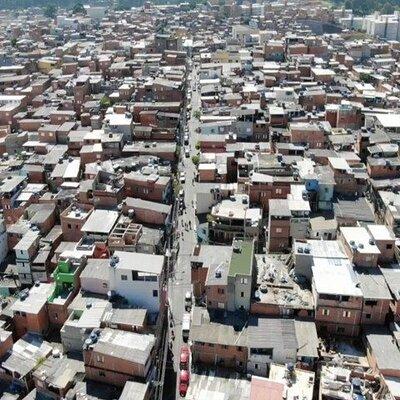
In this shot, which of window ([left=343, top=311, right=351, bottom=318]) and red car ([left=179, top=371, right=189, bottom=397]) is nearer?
red car ([left=179, top=371, right=189, bottom=397])

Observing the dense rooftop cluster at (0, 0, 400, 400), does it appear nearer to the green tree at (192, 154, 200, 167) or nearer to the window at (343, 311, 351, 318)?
the window at (343, 311, 351, 318)

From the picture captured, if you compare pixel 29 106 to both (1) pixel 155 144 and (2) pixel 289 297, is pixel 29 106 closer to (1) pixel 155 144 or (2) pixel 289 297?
(1) pixel 155 144

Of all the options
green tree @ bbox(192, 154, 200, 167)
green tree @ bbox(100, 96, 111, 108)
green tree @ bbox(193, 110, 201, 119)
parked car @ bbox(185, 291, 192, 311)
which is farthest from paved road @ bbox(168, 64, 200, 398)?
green tree @ bbox(100, 96, 111, 108)

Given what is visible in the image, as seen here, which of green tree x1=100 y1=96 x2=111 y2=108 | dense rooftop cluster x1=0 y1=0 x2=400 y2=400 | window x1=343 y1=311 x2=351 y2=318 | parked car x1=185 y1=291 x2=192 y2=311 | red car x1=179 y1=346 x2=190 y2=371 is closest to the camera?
dense rooftop cluster x1=0 y1=0 x2=400 y2=400

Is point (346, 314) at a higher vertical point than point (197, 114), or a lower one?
lower

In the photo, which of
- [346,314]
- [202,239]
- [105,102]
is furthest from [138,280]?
[105,102]

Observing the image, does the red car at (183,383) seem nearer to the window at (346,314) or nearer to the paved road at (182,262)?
the paved road at (182,262)

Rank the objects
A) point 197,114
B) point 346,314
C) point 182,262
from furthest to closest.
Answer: point 197,114, point 182,262, point 346,314

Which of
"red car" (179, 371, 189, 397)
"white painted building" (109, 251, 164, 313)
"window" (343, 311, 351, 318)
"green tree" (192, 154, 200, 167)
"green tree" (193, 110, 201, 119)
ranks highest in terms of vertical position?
"white painted building" (109, 251, 164, 313)

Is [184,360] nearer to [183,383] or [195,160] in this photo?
[183,383]

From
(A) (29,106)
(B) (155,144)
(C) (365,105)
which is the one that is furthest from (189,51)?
(B) (155,144)
